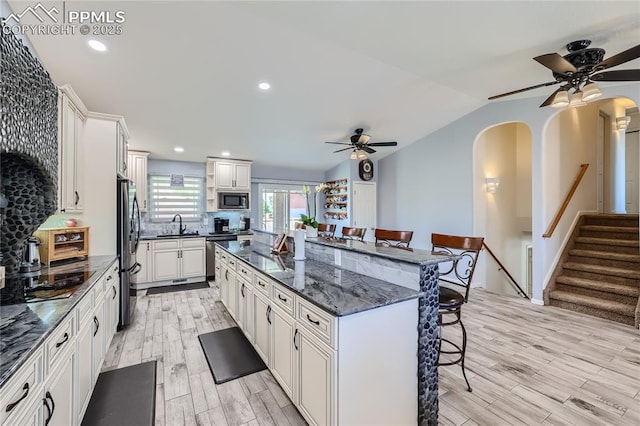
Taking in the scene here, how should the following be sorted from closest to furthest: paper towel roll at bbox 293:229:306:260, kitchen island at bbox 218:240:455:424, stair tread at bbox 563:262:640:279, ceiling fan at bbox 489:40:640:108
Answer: kitchen island at bbox 218:240:455:424, ceiling fan at bbox 489:40:640:108, paper towel roll at bbox 293:229:306:260, stair tread at bbox 563:262:640:279

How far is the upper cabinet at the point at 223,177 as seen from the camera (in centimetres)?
557

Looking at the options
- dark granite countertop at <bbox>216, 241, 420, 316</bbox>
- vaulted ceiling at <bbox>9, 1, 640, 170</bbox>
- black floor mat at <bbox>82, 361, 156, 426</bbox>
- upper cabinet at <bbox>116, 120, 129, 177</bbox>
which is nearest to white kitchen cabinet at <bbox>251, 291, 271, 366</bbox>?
dark granite countertop at <bbox>216, 241, 420, 316</bbox>

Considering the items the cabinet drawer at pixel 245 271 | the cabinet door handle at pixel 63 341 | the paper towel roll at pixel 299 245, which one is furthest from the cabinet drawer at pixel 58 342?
the paper towel roll at pixel 299 245

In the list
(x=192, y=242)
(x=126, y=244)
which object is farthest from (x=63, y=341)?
(x=192, y=242)

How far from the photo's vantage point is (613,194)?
588 cm

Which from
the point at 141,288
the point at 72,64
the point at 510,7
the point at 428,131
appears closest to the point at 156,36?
the point at 72,64

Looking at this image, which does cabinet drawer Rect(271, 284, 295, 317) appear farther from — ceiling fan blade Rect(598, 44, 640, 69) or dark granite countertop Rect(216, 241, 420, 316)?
ceiling fan blade Rect(598, 44, 640, 69)

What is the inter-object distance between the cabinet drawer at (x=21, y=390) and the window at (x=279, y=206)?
544cm

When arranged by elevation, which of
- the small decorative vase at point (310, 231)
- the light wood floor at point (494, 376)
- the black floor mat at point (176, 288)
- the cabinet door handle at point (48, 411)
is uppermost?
the small decorative vase at point (310, 231)

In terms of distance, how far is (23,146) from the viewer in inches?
60.3

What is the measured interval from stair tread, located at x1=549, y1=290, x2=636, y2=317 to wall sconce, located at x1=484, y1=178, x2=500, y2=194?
199cm

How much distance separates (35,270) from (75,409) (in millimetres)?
1308

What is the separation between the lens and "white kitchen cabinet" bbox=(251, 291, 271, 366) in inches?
85.7

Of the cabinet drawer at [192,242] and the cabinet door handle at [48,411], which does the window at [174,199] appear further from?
the cabinet door handle at [48,411]
